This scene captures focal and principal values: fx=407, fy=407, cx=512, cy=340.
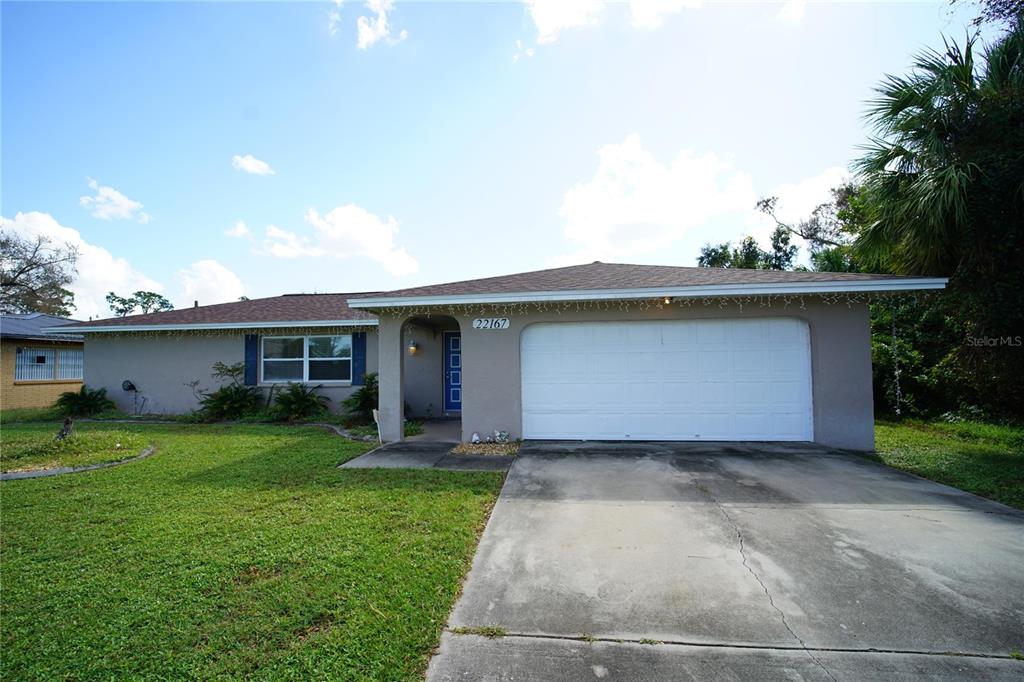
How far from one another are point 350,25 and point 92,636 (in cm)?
1042

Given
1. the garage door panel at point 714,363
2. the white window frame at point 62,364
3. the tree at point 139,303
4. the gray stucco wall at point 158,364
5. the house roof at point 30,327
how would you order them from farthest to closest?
the tree at point 139,303 → the white window frame at point 62,364 → the house roof at point 30,327 → the gray stucco wall at point 158,364 → the garage door panel at point 714,363

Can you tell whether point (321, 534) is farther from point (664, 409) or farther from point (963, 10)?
point (963, 10)

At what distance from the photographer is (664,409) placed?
7.24 m

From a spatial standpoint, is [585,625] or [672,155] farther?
[672,155]

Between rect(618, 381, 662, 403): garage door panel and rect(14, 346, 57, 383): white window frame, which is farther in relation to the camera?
rect(14, 346, 57, 383): white window frame

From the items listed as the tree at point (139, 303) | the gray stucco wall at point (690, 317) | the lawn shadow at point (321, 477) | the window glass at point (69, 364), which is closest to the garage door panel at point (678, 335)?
the gray stucco wall at point (690, 317)

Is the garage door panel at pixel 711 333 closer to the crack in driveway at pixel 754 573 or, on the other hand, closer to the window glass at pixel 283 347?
the crack in driveway at pixel 754 573

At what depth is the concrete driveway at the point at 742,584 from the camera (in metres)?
2.18

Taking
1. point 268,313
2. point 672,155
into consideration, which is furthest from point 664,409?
point 268,313

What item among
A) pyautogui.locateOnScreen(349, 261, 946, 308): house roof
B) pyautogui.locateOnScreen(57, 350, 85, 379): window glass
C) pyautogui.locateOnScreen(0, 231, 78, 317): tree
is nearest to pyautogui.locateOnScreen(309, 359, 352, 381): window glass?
pyautogui.locateOnScreen(349, 261, 946, 308): house roof

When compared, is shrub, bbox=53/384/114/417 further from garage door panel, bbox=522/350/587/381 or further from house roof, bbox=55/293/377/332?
garage door panel, bbox=522/350/587/381

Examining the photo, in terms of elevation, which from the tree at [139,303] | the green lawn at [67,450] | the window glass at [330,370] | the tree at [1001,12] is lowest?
the green lawn at [67,450]

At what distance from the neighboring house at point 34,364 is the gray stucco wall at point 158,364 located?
9.47ft

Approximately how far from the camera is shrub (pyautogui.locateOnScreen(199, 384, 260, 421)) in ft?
34.1
